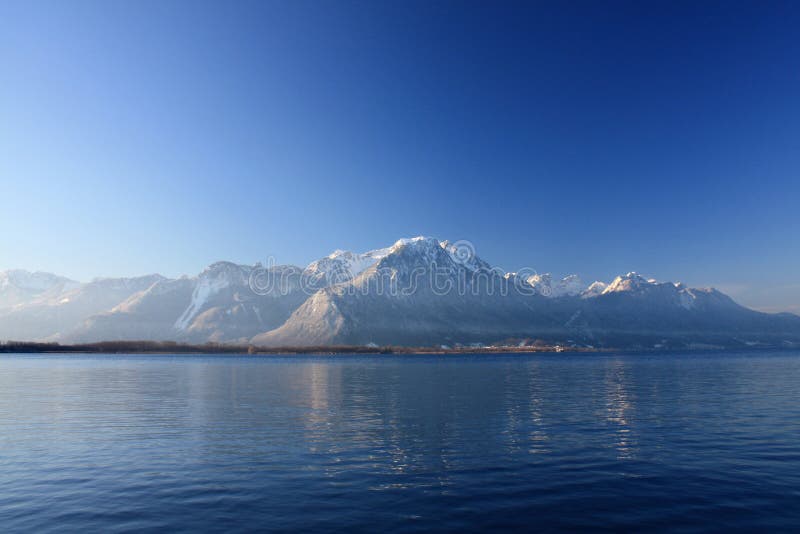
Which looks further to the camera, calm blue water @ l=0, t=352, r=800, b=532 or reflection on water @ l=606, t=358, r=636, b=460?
reflection on water @ l=606, t=358, r=636, b=460

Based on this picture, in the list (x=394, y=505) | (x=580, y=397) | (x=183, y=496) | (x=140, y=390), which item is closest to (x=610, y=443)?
(x=394, y=505)

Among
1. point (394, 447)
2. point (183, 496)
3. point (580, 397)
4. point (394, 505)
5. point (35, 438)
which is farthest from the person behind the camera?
point (580, 397)

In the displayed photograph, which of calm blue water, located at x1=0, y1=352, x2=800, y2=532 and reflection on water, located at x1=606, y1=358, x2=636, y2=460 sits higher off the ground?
calm blue water, located at x1=0, y1=352, x2=800, y2=532

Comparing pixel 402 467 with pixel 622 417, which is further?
pixel 622 417

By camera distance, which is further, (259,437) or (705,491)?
(259,437)

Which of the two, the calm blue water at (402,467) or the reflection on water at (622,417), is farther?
the reflection on water at (622,417)

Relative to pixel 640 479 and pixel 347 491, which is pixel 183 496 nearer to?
pixel 347 491

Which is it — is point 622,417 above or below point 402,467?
below

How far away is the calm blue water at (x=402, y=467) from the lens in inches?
952

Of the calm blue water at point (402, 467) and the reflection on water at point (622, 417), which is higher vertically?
A: the calm blue water at point (402, 467)

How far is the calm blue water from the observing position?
24.2 metres

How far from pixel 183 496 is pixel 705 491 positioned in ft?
97.1

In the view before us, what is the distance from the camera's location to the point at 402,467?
33562 mm

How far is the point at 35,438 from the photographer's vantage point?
44.0 meters
